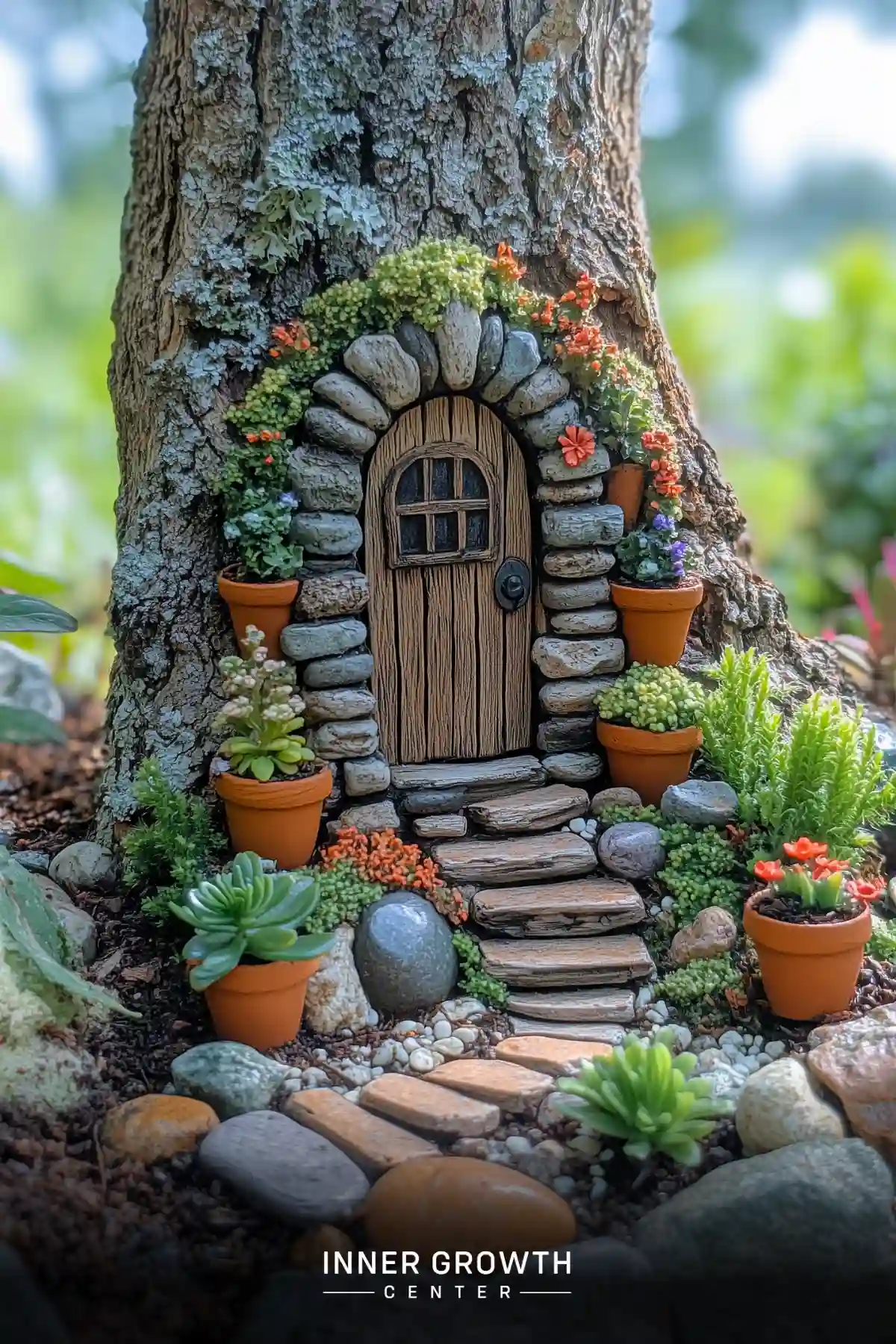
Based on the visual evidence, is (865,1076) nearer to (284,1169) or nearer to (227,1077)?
(284,1169)

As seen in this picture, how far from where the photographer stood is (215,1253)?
287 cm

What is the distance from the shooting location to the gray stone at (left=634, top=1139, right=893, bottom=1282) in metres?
2.85

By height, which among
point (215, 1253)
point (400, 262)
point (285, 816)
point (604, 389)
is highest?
point (400, 262)

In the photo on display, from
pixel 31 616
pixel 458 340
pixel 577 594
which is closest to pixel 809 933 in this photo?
pixel 577 594

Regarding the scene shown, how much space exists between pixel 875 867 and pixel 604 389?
79.0 inches

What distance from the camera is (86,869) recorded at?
14.9 ft

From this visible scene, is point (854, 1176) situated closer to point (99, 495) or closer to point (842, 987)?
point (842, 987)

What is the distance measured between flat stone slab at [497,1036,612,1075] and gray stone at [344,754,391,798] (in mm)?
1011

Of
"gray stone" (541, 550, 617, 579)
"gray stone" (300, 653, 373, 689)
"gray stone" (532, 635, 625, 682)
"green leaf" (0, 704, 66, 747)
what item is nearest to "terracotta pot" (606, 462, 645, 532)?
"gray stone" (541, 550, 617, 579)

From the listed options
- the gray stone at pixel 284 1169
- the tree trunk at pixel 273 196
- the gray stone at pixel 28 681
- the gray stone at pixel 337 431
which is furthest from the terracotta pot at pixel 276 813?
the gray stone at pixel 28 681

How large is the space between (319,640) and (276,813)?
2.00 ft

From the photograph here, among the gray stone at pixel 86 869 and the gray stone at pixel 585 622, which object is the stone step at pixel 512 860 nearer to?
the gray stone at pixel 585 622

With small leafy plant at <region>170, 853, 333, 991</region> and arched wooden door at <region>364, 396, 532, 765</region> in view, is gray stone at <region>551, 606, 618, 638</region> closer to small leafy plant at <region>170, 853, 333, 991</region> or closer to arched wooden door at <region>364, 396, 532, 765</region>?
arched wooden door at <region>364, 396, 532, 765</region>

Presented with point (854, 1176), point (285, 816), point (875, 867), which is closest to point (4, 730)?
point (285, 816)
